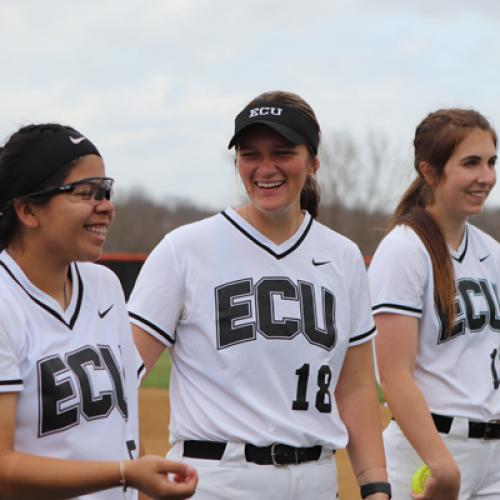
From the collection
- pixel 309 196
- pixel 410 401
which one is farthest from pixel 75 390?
pixel 410 401

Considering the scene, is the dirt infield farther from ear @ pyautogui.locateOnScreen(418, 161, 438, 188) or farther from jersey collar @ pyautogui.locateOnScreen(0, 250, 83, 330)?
jersey collar @ pyautogui.locateOnScreen(0, 250, 83, 330)

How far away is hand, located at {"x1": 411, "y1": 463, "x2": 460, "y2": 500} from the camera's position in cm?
416

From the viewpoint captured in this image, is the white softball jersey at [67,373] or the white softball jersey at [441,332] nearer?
the white softball jersey at [67,373]

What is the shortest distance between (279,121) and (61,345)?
115 cm

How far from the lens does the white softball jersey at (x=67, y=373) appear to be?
283 cm

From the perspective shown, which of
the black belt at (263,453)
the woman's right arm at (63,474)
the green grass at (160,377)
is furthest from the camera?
the green grass at (160,377)

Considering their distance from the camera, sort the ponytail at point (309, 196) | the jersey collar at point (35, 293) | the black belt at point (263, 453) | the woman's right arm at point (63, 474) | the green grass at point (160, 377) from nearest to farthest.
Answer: the woman's right arm at point (63, 474), the jersey collar at point (35, 293), the black belt at point (263, 453), the ponytail at point (309, 196), the green grass at point (160, 377)

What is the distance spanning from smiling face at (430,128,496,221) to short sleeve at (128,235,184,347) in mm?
1539

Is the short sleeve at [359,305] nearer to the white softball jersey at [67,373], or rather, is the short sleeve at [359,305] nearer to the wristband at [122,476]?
the white softball jersey at [67,373]

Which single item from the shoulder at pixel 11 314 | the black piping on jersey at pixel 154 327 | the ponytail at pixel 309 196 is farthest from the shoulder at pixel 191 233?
the shoulder at pixel 11 314

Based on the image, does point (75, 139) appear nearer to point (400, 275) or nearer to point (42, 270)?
point (42, 270)

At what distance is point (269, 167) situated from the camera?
144 inches

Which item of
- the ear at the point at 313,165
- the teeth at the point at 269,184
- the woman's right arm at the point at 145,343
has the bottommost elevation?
the woman's right arm at the point at 145,343

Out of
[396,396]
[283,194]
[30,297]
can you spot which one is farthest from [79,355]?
[396,396]
